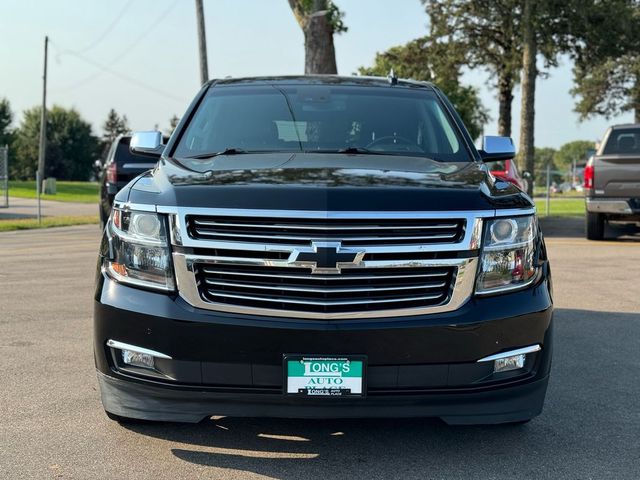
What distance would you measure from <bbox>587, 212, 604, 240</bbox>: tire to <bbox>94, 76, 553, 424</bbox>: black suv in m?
10.9

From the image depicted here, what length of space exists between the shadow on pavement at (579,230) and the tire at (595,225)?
0.75 meters

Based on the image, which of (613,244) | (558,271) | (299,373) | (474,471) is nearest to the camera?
(299,373)

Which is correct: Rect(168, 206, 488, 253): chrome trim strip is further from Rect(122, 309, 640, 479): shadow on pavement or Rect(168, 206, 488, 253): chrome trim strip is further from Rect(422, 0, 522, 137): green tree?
Rect(422, 0, 522, 137): green tree

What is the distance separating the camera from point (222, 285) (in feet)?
10.9

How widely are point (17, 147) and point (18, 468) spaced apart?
2858 inches

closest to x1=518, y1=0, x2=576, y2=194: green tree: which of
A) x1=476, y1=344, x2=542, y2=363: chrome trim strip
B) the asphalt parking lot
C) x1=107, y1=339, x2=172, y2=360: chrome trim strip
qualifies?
the asphalt parking lot

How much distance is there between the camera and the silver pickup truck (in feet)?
42.7

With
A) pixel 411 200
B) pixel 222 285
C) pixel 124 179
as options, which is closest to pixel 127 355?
pixel 222 285

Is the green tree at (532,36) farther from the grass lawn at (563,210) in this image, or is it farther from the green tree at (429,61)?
the green tree at (429,61)

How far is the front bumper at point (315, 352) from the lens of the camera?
3.21 meters

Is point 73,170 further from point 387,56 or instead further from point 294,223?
point 294,223

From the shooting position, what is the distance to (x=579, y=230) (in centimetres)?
1644

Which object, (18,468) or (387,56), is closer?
(18,468)

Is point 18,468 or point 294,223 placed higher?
point 294,223
